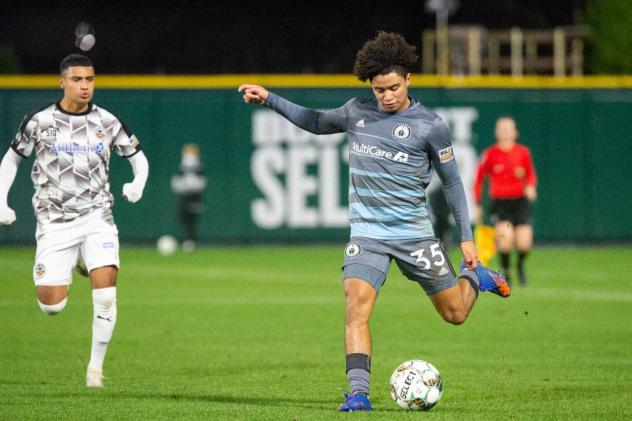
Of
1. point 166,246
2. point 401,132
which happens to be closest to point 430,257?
point 401,132

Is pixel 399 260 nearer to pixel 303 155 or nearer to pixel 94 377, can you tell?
pixel 94 377

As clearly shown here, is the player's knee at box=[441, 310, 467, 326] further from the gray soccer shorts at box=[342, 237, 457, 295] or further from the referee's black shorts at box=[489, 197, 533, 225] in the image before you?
the referee's black shorts at box=[489, 197, 533, 225]

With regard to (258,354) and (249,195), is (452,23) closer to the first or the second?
(249,195)

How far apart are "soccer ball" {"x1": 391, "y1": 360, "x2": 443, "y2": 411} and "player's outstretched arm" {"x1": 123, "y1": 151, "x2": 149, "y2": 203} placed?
2.67m

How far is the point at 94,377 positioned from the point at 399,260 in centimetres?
262

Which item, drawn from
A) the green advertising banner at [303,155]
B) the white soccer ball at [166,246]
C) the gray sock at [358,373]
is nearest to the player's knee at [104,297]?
the gray sock at [358,373]

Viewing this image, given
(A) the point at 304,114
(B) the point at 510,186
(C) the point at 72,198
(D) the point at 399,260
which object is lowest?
(D) the point at 399,260

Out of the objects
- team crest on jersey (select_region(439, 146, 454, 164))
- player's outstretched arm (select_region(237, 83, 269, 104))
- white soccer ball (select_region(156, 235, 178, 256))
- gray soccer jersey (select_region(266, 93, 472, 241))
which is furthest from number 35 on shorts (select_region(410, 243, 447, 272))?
white soccer ball (select_region(156, 235, 178, 256))

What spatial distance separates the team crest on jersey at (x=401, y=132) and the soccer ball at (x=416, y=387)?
1456 mm

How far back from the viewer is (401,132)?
9328 millimetres

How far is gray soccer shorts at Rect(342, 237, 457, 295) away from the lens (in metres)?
9.27

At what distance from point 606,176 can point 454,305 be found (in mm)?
20239

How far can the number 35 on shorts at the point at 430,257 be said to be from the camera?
9.43 metres

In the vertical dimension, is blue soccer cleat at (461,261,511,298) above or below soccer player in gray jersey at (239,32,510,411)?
below
